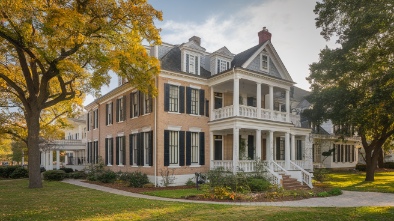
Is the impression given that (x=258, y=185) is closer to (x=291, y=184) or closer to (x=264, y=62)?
(x=291, y=184)

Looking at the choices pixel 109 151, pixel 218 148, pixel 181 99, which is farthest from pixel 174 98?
pixel 109 151

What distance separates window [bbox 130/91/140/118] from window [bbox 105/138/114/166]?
17.7ft

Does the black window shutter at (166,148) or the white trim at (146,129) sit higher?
the white trim at (146,129)

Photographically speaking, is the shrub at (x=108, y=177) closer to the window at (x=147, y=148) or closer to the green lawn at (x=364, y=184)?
the window at (x=147, y=148)

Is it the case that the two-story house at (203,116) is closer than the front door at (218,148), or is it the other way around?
the two-story house at (203,116)

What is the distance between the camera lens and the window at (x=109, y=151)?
2903cm

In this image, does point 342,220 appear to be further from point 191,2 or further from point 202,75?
point 202,75

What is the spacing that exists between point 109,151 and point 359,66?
71.7 feet

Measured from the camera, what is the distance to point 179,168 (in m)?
21.7

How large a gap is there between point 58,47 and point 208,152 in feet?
40.9

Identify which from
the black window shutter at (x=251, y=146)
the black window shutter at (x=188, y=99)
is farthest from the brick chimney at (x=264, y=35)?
the black window shutter at (x=188, y=99)

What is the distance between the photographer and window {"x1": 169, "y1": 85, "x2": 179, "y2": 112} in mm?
22055

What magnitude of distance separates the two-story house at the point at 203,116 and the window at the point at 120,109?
87 mm

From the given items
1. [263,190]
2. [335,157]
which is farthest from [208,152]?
[335,157]
